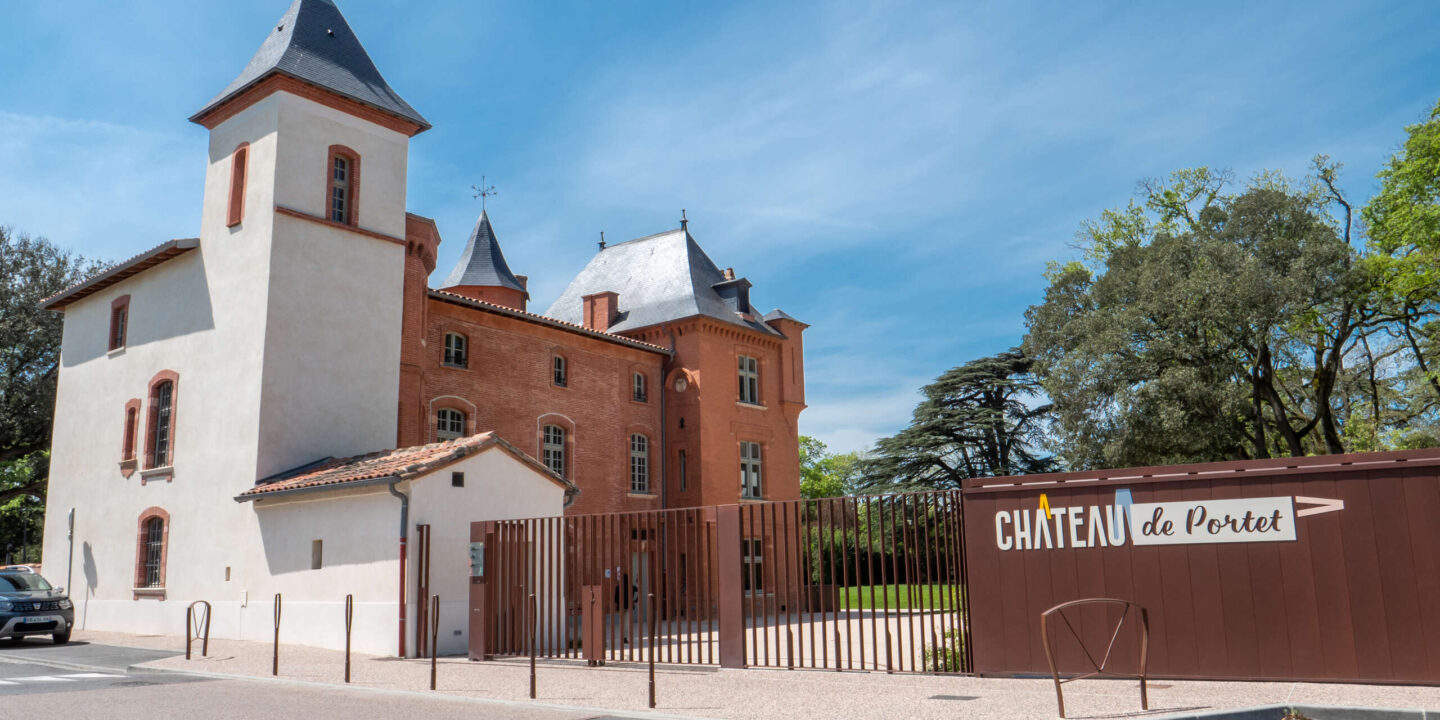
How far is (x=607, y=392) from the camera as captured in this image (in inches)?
1185

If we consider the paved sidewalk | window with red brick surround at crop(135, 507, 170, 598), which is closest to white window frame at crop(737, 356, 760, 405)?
window with red brick surround at crop(135, 507, 170, 598)

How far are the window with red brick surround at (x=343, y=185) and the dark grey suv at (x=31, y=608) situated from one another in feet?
29.6

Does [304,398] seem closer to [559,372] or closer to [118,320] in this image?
[118,320]

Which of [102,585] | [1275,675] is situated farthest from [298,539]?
[1275,675]

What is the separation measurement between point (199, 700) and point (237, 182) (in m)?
14.8

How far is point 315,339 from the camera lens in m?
20.8

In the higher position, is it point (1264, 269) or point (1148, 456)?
point (1264, 269)

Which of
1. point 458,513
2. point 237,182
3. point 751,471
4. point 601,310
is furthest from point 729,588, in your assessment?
point 601,310

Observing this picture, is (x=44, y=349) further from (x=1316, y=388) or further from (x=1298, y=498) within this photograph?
(x=1316, y=388)

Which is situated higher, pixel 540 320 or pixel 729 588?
pixel 540 320

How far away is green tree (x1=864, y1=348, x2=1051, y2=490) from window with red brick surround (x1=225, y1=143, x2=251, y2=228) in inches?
1213

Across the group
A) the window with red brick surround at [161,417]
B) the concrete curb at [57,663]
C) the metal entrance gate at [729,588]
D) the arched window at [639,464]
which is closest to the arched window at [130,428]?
the window with red brick surround at [161,417]

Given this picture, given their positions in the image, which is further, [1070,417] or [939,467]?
[939,467]

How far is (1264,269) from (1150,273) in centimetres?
282
